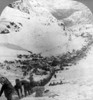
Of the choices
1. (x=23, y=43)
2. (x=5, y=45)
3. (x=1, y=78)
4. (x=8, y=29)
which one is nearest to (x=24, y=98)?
(x=1, y=78)

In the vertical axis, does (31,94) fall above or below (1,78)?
below

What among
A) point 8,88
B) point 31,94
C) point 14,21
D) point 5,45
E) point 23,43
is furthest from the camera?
point 14,21

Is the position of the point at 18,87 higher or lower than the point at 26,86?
higher

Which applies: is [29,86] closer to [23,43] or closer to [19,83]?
[19,83]

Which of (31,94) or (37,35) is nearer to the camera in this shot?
(31,94)

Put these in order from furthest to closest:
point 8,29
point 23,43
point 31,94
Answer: point 8,29 → point 23,43 → point 31,94

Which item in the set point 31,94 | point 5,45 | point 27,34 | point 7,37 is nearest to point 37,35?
point 27,34

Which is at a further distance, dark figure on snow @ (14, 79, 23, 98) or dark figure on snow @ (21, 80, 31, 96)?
dark figure on snow @ (21, 80, 31, 96)

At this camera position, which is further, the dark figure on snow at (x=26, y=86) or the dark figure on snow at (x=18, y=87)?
the dark figure on snow at (x=26, y=86)

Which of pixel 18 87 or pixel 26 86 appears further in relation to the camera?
pixel 26 86
